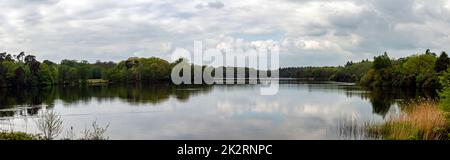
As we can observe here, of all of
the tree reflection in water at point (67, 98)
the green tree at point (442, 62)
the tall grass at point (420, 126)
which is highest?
the green tree at point (442, 62)

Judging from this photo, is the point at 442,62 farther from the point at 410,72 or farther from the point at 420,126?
the point at 420,126

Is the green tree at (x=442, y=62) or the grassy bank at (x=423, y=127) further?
the green tree at (x=442, y=62)

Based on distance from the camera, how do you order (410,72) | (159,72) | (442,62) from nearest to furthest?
(442,62) < (410,72) < (159,72)

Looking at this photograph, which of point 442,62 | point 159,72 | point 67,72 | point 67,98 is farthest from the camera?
point 159,72

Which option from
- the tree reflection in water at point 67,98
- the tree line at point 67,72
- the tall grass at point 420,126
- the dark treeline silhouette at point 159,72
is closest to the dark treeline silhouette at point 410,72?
the dark treeline silhouette at point 159,72

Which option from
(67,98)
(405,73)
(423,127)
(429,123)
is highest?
(405,73)

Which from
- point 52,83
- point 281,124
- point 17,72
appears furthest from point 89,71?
point 281,124

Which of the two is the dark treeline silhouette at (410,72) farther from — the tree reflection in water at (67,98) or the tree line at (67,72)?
the tree line at (67,72)

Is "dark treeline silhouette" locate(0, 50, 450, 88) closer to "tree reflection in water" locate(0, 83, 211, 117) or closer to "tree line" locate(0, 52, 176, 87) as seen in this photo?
"tree line" locate(0, 52, 176, 87)

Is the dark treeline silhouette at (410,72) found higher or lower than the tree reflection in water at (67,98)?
higher

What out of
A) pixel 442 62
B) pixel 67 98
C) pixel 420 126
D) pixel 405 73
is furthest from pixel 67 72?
pixel 420 126
